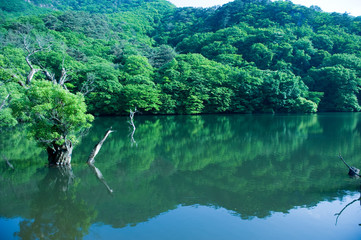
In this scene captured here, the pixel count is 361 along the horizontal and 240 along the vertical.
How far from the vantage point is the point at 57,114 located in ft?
42.2

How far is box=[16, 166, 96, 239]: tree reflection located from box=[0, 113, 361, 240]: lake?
28mm

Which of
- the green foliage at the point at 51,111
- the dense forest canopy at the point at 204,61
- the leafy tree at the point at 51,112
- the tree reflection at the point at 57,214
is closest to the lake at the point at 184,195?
the tree reflection at the point at 57,214

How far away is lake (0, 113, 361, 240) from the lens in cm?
774

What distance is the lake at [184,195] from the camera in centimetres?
774

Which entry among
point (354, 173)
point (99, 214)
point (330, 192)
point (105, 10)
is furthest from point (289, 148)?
point (105, 10)

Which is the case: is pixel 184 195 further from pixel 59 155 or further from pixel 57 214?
pixel 59 155

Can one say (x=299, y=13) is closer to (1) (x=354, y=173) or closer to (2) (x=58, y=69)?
(2) (x=58, y=69)

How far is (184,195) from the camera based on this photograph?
1023 centimetres

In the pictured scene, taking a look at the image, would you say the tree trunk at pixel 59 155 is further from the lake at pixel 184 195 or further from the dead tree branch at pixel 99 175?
the dead tree branch at pixel 99 175

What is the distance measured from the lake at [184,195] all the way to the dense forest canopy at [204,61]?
42.6 feet

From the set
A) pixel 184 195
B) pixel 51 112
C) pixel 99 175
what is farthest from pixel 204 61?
pixel 184 195

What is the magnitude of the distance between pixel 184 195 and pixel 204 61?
163 feet

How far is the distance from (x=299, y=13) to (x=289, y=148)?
255ft

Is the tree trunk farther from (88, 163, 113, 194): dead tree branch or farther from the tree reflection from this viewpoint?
the tree reflection
